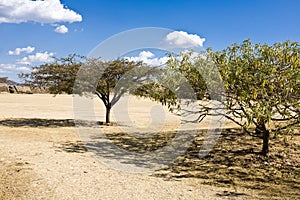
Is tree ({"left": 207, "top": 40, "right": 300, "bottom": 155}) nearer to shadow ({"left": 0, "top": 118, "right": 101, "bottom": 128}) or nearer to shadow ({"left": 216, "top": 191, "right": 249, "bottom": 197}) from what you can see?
shadow ({"left": 216, "top": 191, "right": 249, "bottom": 197})

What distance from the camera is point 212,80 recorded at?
25.0ft

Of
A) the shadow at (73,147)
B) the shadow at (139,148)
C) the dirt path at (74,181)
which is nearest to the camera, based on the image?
the dirt path at (74,181)

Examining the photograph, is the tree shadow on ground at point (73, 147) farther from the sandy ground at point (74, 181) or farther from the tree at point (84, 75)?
the tree at point (84, 75)

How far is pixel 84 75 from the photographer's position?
16.6m

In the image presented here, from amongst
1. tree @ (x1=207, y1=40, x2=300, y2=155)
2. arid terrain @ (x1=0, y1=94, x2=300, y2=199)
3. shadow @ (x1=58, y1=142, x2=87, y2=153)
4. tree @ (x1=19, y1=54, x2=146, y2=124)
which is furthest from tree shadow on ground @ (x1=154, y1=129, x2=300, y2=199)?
tree @ (x1=19, y1=54, x2=146, y2=124)

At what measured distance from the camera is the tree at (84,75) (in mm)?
16781

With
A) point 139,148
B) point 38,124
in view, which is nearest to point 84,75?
point 38,124

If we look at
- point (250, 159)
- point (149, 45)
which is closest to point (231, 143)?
point (250, 159)

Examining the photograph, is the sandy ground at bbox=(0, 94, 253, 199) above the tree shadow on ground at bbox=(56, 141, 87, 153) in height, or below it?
below

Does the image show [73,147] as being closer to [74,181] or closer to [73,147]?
[73,147]

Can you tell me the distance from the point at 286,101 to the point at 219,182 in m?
2.48

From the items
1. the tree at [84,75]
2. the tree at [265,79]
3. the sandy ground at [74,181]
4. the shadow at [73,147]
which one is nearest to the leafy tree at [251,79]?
the tree at [265,79]

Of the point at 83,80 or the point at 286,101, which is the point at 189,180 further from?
the point at 83,80

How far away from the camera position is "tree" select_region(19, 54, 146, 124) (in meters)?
16.8
